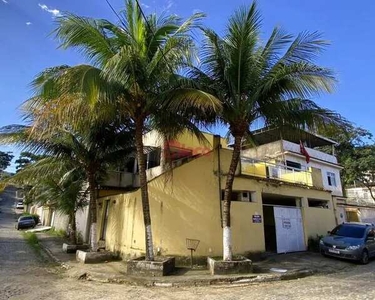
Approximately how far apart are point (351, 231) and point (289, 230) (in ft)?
9.36

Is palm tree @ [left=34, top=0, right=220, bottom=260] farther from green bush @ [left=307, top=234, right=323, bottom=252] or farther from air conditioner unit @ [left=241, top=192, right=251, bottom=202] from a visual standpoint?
green bush @ [left=307, top=234, right=323, bottom=252]

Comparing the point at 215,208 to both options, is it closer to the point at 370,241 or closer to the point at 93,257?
the point at 93,257

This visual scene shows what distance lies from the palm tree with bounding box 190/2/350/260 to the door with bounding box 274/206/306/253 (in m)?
5.76

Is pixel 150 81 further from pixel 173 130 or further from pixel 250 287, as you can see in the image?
pixel 250 287

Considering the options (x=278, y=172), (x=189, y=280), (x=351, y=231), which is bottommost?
(x=189, y=280)

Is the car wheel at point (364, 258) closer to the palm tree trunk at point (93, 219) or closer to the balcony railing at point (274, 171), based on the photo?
the balcony railing at point (274, 171)

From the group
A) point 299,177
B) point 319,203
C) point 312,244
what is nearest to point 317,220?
point 312,244

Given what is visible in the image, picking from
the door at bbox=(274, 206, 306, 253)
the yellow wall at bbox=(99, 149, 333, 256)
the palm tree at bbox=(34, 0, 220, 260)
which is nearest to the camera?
the palm tree at bbox=(34, 0, 220, 260)

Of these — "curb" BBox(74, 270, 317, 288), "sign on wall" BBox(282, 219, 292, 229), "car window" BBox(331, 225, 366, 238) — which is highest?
"sign on wall" BBox(282, 219, 292, 229)

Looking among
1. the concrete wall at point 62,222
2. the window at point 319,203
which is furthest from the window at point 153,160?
the concrete wall at point 62,222

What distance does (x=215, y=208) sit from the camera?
41.0 ft

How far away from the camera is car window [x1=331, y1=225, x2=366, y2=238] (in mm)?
14172

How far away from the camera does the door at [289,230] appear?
50.0 feet

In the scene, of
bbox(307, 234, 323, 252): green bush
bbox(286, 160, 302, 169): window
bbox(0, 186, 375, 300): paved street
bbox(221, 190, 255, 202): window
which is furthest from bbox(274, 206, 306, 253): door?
bbox(286, 160, 302, 169): window
